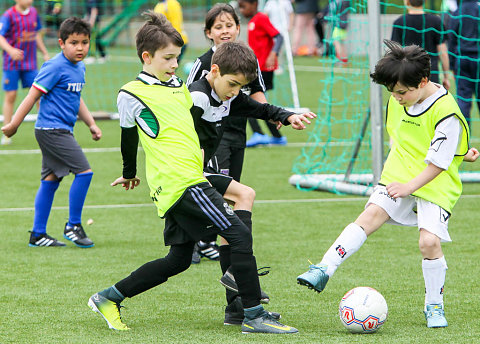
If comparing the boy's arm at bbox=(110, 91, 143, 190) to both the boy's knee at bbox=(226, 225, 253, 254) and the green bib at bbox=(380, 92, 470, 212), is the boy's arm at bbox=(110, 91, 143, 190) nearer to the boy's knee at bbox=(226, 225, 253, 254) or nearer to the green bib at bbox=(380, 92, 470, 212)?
the boy's knee at bbox=(226, 225, 253, 254)

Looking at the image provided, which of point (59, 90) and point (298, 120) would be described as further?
point (59, 90)

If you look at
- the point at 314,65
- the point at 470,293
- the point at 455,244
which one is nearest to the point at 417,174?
the point at 470,293

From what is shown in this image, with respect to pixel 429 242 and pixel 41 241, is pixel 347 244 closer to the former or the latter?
pixel 429 242

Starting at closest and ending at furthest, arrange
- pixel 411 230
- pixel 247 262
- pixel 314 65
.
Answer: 1. pixel 247 262
2. pixel 411 230
3. pixel 314 65

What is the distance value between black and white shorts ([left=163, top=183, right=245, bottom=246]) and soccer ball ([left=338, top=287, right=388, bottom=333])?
67 centimetres

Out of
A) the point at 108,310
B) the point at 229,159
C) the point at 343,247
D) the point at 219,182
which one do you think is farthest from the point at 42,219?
the point at 343,247

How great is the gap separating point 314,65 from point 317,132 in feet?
33.9

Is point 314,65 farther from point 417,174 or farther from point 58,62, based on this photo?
point 417,174

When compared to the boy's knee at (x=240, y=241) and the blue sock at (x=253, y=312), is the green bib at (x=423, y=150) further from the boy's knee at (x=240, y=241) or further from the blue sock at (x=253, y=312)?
the blue sock at (x=253, y=312)

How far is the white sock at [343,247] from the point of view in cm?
437

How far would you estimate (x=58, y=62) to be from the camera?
613 centimetres

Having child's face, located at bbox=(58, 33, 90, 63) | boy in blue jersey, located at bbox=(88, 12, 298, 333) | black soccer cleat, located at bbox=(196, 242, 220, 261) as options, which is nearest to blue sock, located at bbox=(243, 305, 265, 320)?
boy in blue jersey, located at bbox=(88, 12, 298, 333)

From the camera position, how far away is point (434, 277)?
4.26 metres

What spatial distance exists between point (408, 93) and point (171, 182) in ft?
4.19
